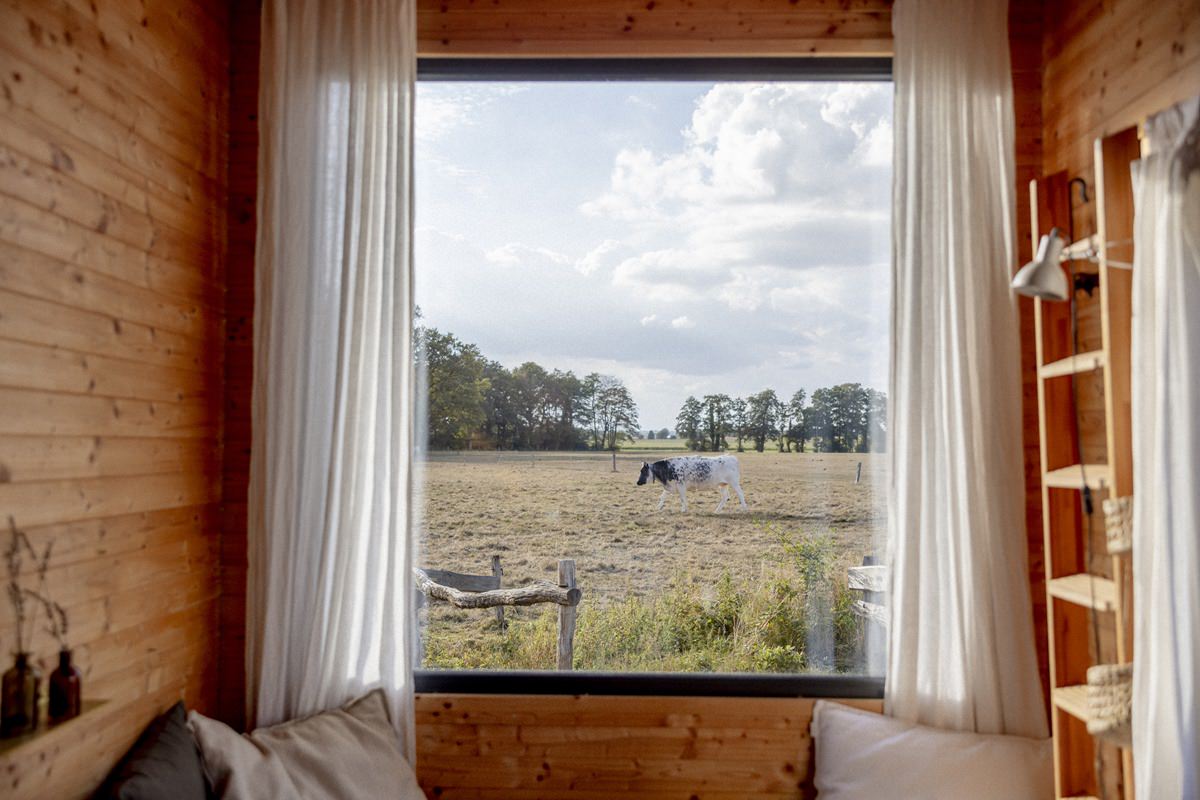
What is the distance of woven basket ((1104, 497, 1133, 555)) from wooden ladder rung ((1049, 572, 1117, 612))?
147mm

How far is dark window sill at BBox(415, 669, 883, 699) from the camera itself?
2533mm

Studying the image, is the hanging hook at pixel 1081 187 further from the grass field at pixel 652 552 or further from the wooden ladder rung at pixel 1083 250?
the grass field at pixel 652 552

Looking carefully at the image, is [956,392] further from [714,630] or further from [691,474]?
[714,630]

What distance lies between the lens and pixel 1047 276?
70.7 inches

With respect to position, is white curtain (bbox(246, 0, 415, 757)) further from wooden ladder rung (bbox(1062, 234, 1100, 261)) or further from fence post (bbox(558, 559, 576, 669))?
wooden ladder rung (bbox(1062, 234, 1100, 261))

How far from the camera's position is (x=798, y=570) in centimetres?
261

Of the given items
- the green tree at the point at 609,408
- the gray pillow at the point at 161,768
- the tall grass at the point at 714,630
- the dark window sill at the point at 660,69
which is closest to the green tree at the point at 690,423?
the green tree at the point at 609,408

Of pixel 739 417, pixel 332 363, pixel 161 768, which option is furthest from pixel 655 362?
pixel 161 768

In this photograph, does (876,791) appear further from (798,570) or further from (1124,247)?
(1124,247)

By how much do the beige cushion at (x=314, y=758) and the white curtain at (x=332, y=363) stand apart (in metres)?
0.10

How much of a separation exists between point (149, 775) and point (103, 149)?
147cm

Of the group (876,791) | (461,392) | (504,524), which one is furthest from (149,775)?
(876,791)

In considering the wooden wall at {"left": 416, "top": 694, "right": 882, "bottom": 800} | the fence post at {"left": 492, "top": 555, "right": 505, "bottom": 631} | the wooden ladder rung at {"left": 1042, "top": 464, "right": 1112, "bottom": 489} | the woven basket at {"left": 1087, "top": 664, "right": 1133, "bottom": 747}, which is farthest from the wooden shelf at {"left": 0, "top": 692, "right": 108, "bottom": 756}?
the wooden ladder rung at {"left": 1042, "top": 464, "right": 1112, "bottom": 489}

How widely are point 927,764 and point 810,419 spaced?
1042 millimetres
